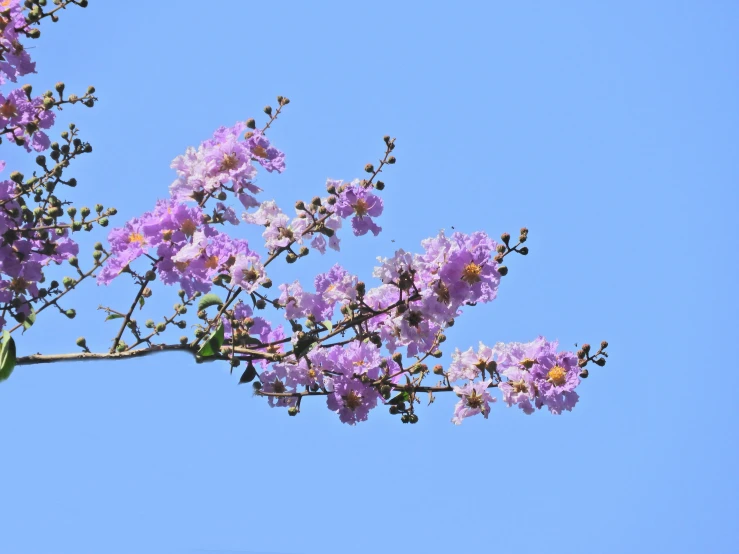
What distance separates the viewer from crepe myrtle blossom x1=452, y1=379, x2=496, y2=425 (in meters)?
3.09

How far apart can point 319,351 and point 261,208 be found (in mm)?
615

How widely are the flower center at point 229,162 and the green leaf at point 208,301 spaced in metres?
0.48

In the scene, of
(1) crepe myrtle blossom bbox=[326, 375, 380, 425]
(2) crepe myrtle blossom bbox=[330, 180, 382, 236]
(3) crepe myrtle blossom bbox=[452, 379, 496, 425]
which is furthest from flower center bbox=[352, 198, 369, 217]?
(3) crepe myrtle blossom bbox=[452, 379, 496, 425]

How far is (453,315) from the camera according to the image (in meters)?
2.81

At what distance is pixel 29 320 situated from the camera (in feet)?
10.3

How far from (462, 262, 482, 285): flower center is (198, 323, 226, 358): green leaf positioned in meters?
0.88

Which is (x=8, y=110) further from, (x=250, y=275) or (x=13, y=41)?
(x=250, y=275)

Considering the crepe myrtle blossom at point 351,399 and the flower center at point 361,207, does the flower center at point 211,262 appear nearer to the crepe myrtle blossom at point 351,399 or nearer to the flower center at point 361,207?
the flower center at point 361,207

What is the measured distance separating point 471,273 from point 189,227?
1018 mm

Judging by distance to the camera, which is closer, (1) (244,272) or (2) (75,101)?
(1) (244,272)

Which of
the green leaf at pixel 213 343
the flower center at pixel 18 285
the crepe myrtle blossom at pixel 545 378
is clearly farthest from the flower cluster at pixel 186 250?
the crepe myrtle blossom at pixel 545 378

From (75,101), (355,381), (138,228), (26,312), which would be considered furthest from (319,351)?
(75,101)

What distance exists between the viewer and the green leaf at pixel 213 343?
109 inches

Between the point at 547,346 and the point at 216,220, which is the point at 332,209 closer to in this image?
the point at 216,220
